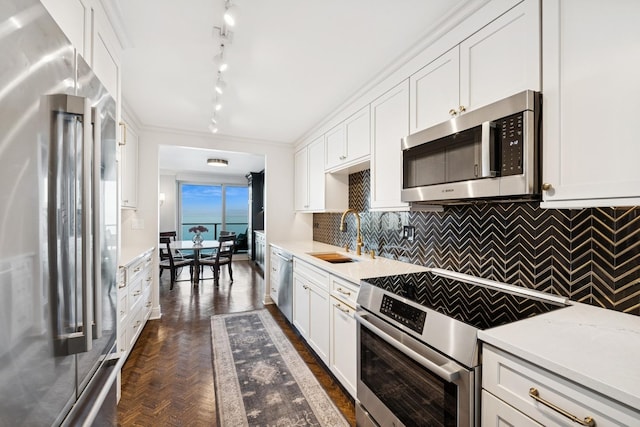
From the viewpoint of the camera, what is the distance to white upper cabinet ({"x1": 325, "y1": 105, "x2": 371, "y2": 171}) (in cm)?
247

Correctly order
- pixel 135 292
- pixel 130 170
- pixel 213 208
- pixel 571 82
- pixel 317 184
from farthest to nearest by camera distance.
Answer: pixel 213 208, pixel 317 184, pixel 130 170, pixel 135 292, pixel 571 82

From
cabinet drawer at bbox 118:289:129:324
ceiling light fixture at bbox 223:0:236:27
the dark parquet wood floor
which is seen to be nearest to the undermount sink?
the dark parquet wood floor

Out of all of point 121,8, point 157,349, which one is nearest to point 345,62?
point 121,8

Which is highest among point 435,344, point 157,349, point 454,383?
point 435,344

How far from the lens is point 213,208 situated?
26.8 feet

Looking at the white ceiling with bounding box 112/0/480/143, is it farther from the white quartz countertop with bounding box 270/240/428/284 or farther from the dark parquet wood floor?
the dark parquet wood floor

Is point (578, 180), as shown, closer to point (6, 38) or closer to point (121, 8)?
point (6, 38)

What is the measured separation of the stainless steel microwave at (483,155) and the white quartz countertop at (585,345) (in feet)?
1.73

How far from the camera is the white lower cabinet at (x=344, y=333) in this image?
6.15 feet

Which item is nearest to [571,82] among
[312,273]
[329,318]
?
[329,318]

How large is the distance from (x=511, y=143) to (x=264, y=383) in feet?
7.47

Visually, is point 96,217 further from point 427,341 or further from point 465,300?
point 465,300

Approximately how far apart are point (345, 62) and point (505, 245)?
1667mm

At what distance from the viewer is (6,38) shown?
56 centimetres
